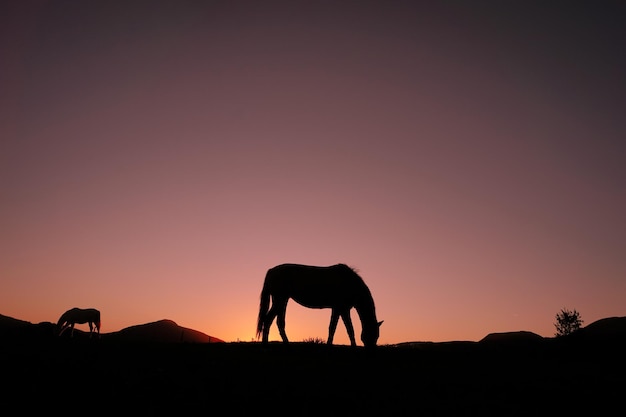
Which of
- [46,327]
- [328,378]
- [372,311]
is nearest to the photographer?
[328,378]

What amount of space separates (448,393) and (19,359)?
10.1 metres

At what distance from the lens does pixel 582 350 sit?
2028 cm

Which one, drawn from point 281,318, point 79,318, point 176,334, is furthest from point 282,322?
point 176,334

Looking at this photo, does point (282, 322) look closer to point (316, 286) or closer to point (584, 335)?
point (316, 286)

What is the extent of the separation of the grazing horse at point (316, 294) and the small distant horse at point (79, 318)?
2625 centimetres

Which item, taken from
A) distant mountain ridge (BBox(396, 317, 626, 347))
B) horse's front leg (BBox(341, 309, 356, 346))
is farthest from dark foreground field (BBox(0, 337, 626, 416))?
distant mountain ridge (BBox(396, 317, 626, 347))

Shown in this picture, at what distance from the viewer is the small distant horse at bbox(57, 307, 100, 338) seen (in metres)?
36.1

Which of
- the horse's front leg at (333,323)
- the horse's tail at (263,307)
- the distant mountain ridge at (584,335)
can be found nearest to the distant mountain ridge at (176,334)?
the distant mountain ridge at (584,335)

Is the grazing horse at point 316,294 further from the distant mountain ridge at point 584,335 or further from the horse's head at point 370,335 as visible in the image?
the distant mountain ridge at point 584,335

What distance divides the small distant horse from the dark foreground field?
26.9m

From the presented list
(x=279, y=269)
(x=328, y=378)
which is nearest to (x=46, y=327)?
(x=279, y=269)

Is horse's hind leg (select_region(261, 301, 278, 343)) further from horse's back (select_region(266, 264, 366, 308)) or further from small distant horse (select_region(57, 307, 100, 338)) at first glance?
small distant horse (select_region(57, 307, 100, 338))

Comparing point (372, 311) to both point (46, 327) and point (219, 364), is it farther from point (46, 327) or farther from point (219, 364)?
point (46, 327)

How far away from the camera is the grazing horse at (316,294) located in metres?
17.1
